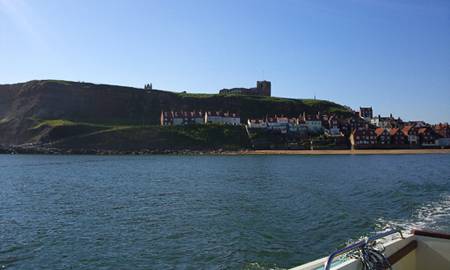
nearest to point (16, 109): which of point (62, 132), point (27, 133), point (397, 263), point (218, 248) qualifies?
point (27, 133)

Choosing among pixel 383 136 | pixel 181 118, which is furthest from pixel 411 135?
pixel 181 118

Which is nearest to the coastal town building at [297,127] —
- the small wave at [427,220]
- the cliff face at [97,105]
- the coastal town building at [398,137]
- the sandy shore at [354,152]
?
the sandy shore at [354,152]

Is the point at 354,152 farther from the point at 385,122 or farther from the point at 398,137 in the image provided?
the point at 385,122

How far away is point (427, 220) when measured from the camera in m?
25.4

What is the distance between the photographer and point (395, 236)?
9.65 meters

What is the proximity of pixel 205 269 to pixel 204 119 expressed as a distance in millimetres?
151286

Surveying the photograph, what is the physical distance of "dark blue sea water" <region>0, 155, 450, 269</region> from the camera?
17703 mm

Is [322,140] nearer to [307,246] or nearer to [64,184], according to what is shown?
[64,184]

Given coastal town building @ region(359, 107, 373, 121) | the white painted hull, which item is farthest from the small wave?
coastal town building @ region(359, 107, 373, 121)

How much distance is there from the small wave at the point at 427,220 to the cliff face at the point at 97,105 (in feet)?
443

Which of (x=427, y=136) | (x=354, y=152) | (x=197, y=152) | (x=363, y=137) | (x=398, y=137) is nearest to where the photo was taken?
(x=354, y=152)

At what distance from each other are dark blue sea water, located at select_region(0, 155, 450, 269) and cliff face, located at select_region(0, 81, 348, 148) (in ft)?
389

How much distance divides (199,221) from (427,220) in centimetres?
1392

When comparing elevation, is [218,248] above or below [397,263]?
below
